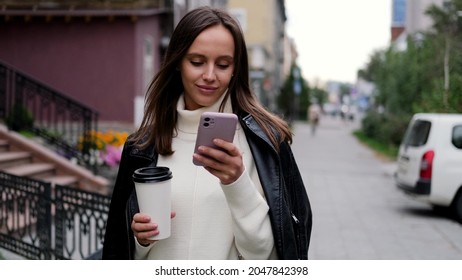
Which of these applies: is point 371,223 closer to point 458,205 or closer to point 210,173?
point 458,205

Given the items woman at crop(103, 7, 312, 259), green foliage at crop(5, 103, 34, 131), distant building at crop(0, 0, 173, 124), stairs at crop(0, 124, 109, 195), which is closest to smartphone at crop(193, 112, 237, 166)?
woman at crop(103, 7, 312, 259)

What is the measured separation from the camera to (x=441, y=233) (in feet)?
28.5

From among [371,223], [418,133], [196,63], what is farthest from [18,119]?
[196,63]

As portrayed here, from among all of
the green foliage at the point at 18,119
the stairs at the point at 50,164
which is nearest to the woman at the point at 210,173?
the stairs at the point at 50,164

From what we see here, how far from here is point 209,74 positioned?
2.02m

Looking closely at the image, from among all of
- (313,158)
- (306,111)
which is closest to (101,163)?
(313,158)

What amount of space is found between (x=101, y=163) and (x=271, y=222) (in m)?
8.99

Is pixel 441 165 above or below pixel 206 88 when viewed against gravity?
below

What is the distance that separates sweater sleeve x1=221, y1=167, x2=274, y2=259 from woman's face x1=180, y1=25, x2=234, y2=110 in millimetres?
320

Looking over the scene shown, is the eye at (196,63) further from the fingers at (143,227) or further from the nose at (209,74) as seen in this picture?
the fingers at (143,227)

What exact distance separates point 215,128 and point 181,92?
53 centimetres

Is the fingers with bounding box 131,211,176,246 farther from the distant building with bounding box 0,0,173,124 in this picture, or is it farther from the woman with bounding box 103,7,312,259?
the distant building with bounding box 0,0,173,124

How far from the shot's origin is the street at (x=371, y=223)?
7.35m
